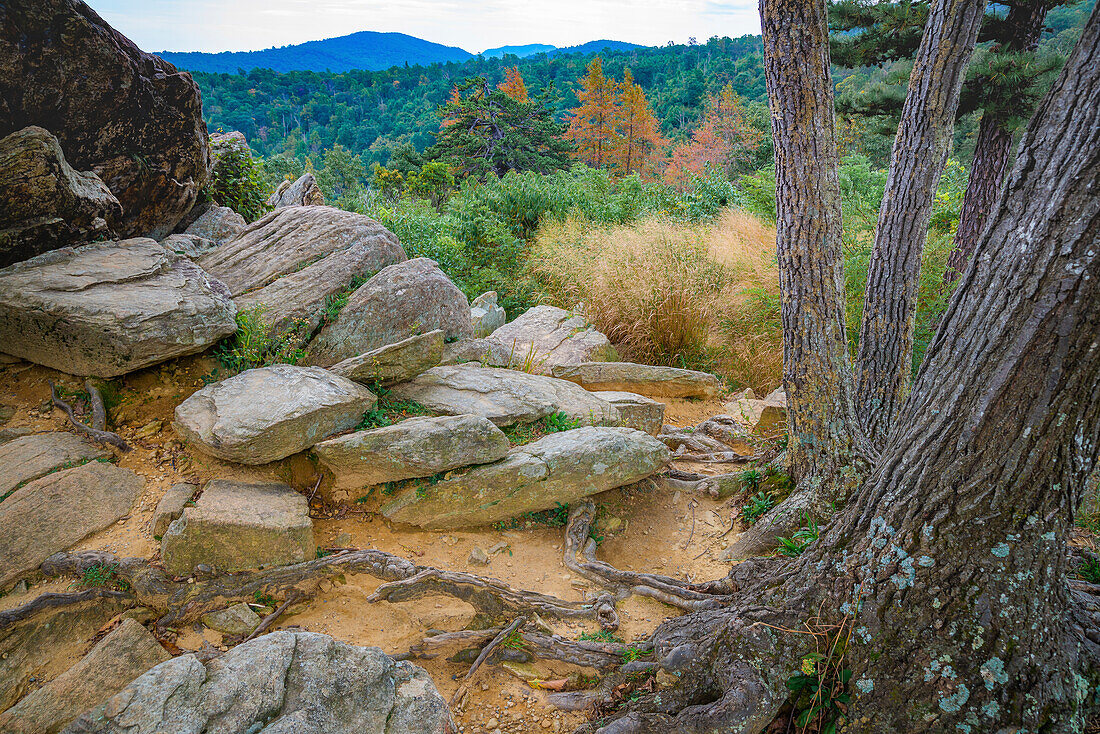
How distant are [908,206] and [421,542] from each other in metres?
3.65

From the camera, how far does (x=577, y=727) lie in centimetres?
234

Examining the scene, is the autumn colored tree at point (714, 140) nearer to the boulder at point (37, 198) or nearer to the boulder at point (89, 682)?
the boulder at point (37, 198)

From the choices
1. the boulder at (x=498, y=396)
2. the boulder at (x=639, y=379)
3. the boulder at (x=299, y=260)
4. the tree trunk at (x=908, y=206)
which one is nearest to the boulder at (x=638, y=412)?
the boulder at (x=498, y=396)

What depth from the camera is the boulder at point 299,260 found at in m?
4.33

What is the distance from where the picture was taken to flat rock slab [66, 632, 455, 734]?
184cm

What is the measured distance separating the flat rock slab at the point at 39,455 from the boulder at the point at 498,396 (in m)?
1.85

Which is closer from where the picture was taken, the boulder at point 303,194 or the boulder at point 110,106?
the boulder at point 110,106

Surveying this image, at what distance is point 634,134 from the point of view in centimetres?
3234

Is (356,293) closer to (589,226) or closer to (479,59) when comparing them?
(589,226)

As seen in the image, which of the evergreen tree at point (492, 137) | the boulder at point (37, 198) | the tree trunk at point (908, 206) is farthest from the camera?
the evergreen tree at point (492, 137)

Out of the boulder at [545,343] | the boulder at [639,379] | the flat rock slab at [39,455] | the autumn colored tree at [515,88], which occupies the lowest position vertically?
the boulder at [639,379]

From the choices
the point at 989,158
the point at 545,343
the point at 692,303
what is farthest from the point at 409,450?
the point at 989,158

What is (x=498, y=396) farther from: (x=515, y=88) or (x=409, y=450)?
(x=515, y=88)

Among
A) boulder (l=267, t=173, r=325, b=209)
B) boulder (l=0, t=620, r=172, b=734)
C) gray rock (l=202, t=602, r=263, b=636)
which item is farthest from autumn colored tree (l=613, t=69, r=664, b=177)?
boulder (l=0, t=620, r=172, b=734)
